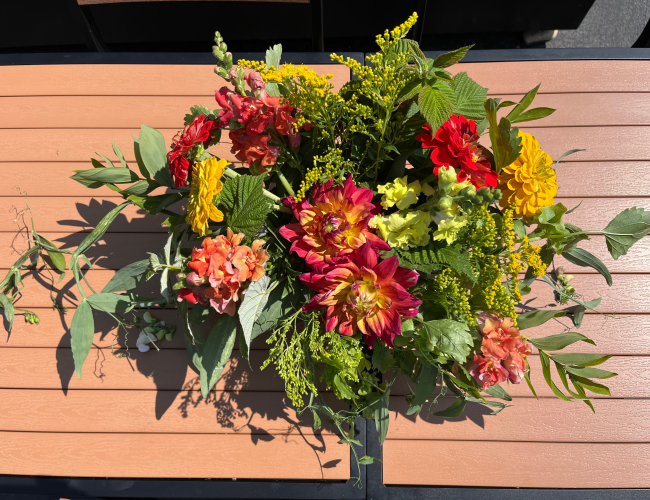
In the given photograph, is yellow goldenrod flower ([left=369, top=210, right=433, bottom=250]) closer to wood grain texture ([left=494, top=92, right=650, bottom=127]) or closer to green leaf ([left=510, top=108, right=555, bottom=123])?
green leaf ([left=510, top=108, right=555, bottom=123])

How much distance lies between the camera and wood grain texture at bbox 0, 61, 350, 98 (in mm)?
1164

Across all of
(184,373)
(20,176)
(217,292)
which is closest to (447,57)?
(217,292)

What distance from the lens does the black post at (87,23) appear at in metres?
1.27

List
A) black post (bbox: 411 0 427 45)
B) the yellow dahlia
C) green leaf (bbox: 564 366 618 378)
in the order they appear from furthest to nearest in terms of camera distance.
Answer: black post (bbox: 411 0 427 45) → green leaf (bbox: 564 366 618 378) → the yellow dahlia

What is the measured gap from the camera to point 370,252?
56 centimetres

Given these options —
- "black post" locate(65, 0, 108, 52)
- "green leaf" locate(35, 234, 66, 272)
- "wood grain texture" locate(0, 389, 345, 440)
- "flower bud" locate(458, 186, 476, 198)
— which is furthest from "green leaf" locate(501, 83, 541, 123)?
"black post" locate(65, 0, 108, 52)

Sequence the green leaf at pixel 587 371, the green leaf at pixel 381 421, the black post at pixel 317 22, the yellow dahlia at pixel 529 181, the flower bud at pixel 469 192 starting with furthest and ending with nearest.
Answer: the black post at pixel 317 22, the green leaf at pixel 381 421, the green leaf at pixel 587 371, the yellow dahlia at pixel 529 181, the flower bud at pixel 469 192

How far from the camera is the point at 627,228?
0.76m

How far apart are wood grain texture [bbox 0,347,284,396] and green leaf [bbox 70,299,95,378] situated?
121 mm

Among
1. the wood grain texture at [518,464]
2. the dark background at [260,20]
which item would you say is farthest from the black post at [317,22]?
the wood grain texture at [518,464]

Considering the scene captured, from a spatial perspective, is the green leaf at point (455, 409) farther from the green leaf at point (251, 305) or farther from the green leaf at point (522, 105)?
the green leaf at point (522, 105)

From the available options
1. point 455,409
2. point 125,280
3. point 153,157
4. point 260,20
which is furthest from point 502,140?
point 260,20

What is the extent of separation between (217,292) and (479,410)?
677 millimetres

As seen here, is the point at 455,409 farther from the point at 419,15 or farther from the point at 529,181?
the point at 419,15
